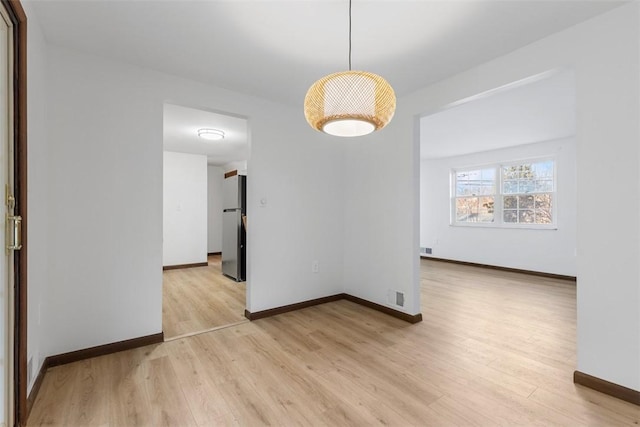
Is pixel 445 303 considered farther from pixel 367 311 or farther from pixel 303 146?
pixel 303 146

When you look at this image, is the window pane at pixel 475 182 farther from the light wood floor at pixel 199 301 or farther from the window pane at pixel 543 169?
the light wood floor at pixel 199 301

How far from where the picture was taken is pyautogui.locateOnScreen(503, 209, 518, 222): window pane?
18.6ft

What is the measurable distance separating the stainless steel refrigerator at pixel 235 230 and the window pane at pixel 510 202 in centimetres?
506

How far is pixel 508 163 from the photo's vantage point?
572 centimetres

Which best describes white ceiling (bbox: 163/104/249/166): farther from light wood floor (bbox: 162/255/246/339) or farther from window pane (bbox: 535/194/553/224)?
window pane (bbox: 535/194/553/224)

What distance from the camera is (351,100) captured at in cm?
155

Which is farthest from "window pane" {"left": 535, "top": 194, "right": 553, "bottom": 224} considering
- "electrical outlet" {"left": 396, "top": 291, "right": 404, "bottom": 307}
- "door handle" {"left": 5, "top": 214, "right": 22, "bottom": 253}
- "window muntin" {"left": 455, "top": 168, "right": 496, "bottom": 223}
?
"door handle" {"left": 5, "top": 214, "right": 22, "bottom": 253}

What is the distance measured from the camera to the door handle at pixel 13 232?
4.47ft

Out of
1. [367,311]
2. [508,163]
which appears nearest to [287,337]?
[367,311]

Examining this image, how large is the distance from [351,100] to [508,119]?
3.48m

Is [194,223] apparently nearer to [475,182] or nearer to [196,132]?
[196,132]

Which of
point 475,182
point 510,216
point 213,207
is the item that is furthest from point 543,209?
point 213,207

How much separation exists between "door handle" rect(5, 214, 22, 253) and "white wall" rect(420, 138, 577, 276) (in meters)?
6.61

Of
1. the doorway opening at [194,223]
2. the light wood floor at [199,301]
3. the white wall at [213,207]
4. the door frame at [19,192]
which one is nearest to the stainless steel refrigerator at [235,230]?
the doorway opening at [194,223]
